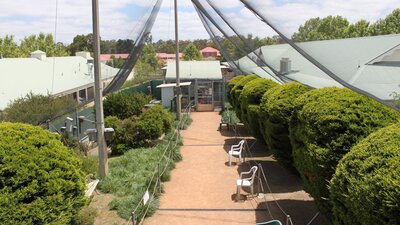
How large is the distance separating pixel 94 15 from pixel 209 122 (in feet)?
37.7

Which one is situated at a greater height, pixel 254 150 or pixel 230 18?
pixel 230 18

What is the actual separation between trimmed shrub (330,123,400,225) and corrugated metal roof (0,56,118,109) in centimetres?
1149

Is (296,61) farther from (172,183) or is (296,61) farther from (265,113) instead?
(172,183)

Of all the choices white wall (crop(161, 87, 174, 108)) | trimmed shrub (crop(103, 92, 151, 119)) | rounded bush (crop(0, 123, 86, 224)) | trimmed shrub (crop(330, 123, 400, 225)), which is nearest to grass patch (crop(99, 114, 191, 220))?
rounded bush (crop(0, 123, 86, 224))

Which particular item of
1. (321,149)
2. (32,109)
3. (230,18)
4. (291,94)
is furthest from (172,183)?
(32,109)

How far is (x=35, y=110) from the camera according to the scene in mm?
12070

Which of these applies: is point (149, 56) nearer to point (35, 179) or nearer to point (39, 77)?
point (39, 77)

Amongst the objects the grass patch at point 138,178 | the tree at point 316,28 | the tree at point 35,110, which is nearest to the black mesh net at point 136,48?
the tree at point 35,110

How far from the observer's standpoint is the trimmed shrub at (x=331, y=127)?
513 centimetres

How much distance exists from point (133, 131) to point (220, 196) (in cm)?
508

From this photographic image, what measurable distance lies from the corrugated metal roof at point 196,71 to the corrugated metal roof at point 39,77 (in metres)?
5.57

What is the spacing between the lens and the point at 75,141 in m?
11.3

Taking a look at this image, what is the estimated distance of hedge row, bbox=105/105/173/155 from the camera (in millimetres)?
12266

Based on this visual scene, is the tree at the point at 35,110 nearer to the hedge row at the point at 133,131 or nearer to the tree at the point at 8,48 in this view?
the hedge row at the point at 133,131
